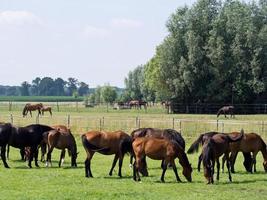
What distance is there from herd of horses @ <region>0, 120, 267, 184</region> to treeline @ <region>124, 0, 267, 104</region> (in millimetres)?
50163

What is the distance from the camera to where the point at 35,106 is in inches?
2525

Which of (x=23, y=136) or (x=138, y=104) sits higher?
(x=138, y=104)

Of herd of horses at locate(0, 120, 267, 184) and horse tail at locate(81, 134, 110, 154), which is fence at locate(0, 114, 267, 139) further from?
horse tail at locate(81, 134, 110, 154)

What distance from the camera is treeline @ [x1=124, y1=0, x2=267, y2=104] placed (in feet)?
235

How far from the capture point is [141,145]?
60.3 ft

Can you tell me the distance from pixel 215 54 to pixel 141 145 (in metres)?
55.1

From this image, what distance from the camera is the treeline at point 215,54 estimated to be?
7150 cm

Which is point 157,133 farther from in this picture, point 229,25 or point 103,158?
point 229,25

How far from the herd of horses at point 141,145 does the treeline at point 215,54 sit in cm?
5016

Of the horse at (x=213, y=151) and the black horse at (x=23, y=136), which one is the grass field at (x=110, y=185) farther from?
the black horse at (x=23, y=136)

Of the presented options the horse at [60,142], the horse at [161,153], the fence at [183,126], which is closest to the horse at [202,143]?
the horse at [161,153]

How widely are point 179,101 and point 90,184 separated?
58.9 meters

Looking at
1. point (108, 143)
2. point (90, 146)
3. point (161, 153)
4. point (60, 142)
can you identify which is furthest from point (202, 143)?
point (60, 142)

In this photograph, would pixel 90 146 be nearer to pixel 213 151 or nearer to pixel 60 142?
pixel 60 142
